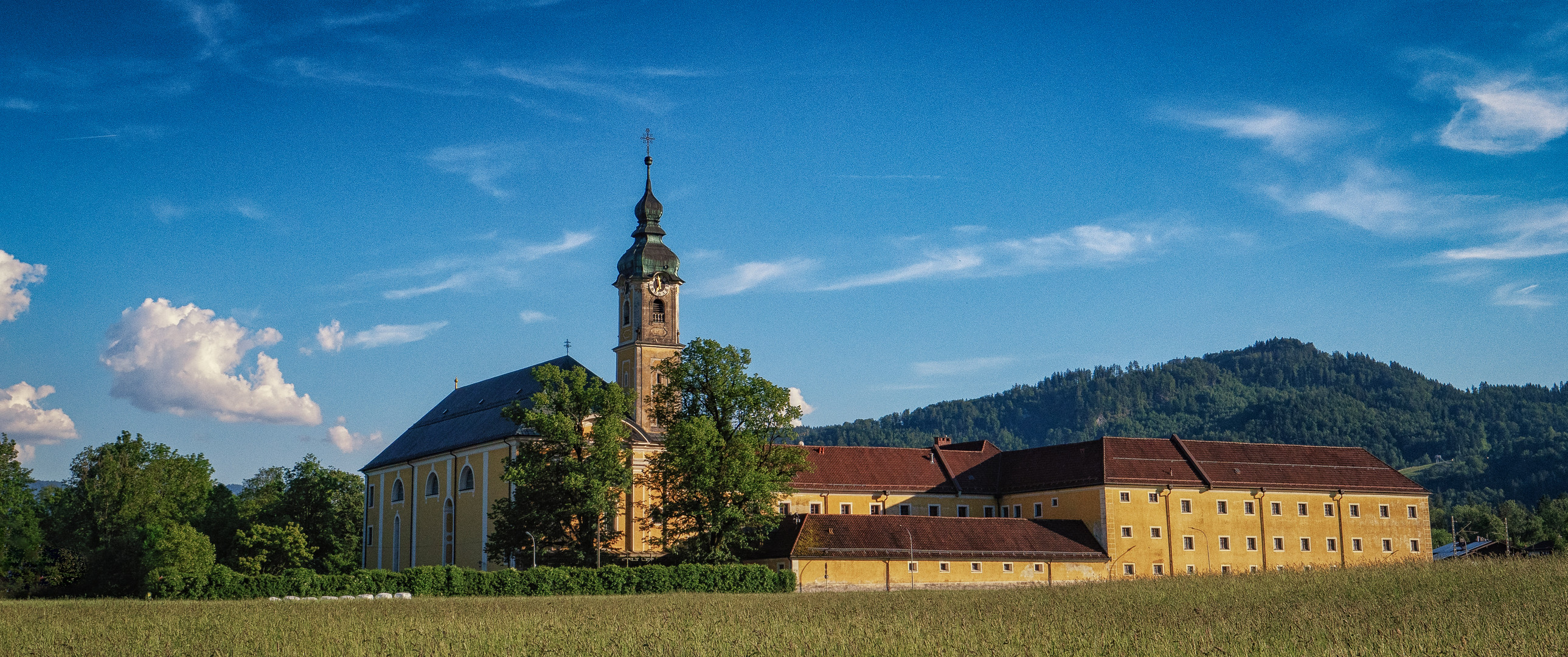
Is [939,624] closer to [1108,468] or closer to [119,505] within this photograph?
[1108,468]

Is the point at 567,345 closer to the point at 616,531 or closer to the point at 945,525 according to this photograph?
the point at 616,531

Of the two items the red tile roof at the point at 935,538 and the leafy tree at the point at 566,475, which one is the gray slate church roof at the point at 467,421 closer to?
the leafy tree at the point at 566,475

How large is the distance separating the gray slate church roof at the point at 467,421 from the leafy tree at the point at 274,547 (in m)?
7.44

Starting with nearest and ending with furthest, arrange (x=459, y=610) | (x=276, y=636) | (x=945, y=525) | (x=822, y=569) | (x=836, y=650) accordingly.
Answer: (x=836, y=650)
(x=276, y=636)
(x=459, y=610)
(x=822, y=569)
(x=945, y=525)

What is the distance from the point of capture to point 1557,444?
184875 millimetres

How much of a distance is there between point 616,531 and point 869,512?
1928 centimetres

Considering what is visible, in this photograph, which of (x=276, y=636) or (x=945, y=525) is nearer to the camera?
(x=276, y=636)

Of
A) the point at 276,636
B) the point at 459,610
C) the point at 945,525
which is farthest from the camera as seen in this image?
the point at 945,525

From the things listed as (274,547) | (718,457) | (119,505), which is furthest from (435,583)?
(119,505)

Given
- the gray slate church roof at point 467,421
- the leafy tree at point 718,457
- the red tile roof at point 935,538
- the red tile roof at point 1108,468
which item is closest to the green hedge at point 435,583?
the leafy tree at point 718,457

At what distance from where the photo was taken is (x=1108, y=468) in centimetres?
6606

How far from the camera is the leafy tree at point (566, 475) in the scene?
5338 centimetres

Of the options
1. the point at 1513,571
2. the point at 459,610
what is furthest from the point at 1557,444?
the point at 459,610

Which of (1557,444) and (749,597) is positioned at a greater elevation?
(1557,444)
